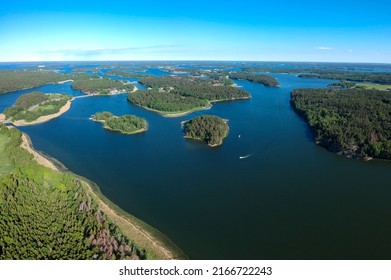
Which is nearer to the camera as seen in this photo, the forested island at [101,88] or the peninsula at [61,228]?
the peninsula at [61,228]

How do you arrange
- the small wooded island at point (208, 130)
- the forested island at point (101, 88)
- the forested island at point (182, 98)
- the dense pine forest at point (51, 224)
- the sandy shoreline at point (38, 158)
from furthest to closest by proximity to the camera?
1. the forested island at point (101, 88)
2. the forested island at point (182, 98)
3. the small wooded island at point (208, 130)
4. the sandy shoreline at point (38, 158)
5. the dense pine forest at point (51, 224)

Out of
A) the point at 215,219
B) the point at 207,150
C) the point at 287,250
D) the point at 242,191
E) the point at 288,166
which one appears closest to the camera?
the point at 287,250

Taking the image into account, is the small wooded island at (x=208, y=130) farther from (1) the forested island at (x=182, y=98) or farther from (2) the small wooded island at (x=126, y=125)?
(1) the forested island at (x=182, y=98)

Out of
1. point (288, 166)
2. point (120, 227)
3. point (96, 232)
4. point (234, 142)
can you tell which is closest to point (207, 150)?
point (234, 142)

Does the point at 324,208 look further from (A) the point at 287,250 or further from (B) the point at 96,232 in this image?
(B) the point at 96,232

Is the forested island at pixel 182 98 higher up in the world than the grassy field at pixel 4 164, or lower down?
higher up

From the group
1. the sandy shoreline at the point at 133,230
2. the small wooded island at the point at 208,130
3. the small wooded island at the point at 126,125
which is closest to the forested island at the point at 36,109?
the small wooded island at the point at 126,125
